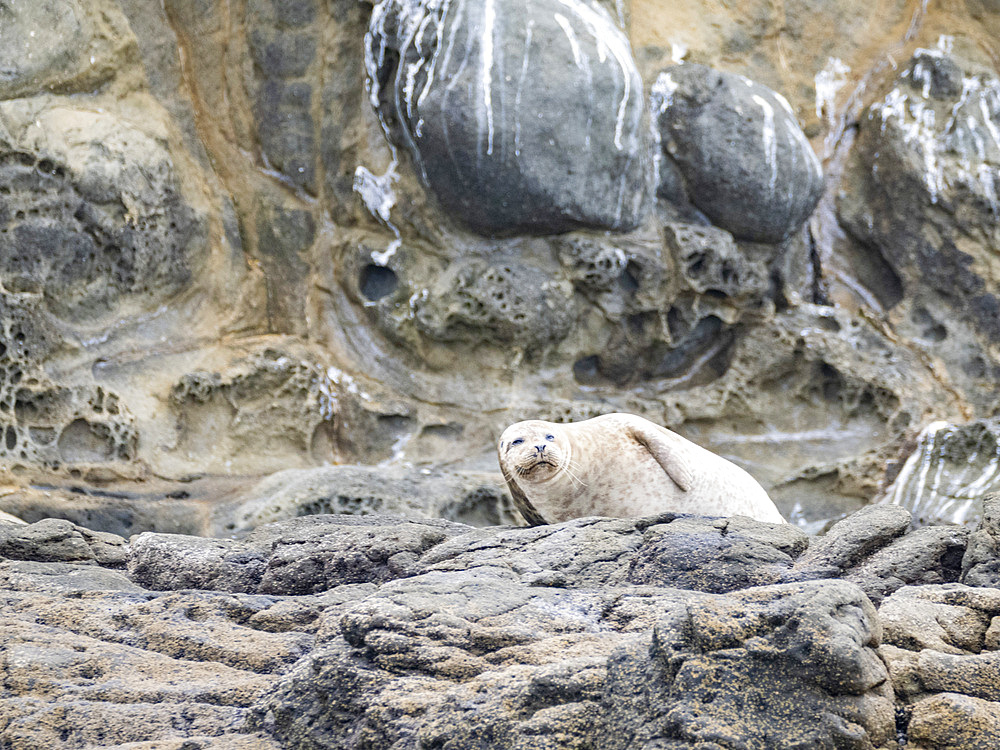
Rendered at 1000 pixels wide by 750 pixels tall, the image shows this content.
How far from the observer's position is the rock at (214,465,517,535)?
252 inches

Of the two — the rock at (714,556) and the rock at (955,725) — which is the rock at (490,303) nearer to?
the rock at (714,556)

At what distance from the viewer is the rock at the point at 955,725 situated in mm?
2244

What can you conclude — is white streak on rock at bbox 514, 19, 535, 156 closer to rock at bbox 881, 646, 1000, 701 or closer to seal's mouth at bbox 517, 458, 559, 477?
seal's mouth at bbox 517, 458, 559, 477

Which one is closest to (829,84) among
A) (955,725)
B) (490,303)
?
(490,303)

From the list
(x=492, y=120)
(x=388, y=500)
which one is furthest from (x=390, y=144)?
(x=388, y=500)

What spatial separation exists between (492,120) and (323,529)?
419cm

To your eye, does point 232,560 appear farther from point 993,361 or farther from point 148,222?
point 993,361

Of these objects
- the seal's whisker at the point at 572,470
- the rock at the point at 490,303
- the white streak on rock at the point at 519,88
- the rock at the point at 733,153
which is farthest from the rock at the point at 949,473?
the seal's whisker at the point at 572,470

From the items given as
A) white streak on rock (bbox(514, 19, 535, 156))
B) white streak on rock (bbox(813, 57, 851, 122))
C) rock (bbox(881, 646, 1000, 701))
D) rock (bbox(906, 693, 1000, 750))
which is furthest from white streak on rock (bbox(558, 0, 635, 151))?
rock (bbox(906, 693, 1000, 750))

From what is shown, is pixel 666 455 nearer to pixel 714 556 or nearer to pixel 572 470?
pixel 572 470

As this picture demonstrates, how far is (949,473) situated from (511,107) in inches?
167

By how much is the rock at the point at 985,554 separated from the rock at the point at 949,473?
177 inches

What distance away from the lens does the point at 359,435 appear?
7.88 m

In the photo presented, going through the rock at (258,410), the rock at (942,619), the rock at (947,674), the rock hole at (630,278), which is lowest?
the rock at (258,410)
